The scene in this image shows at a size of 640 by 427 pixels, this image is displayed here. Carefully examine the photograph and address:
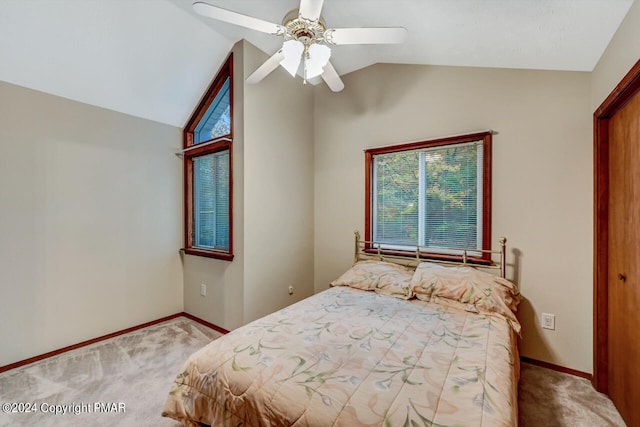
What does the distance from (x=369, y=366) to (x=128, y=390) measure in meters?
1.86

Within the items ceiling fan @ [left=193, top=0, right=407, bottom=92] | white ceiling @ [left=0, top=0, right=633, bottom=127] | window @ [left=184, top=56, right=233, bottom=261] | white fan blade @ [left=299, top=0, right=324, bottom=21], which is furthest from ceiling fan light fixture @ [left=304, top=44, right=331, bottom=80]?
window @ [left=184, top=56, right=233, bottom=261]

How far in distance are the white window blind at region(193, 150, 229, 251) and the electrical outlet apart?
2998mm

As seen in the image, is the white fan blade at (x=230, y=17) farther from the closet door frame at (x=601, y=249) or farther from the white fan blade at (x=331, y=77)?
the closet door frame at (x=601, y=249)

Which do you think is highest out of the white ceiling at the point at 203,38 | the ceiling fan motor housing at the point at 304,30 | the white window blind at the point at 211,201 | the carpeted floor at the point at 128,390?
the white ceiling at the point at 203,38

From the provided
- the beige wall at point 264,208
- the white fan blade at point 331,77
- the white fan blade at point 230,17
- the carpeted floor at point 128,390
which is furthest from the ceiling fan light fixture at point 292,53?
the carpeted floor at point 128,390

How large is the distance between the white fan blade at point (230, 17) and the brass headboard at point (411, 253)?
2.11m

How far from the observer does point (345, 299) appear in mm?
2297

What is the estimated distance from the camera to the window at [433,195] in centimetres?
249

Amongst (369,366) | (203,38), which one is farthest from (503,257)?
(203,38)

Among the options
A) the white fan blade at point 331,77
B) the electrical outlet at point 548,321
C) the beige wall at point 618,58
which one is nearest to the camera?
the beige wall at point 618,58

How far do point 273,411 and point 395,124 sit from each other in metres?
2.72

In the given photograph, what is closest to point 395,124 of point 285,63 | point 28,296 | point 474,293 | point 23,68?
point 285,63

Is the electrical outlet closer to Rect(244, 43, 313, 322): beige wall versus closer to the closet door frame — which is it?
the closet door frame

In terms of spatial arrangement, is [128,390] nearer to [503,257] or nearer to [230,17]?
[230,17]
